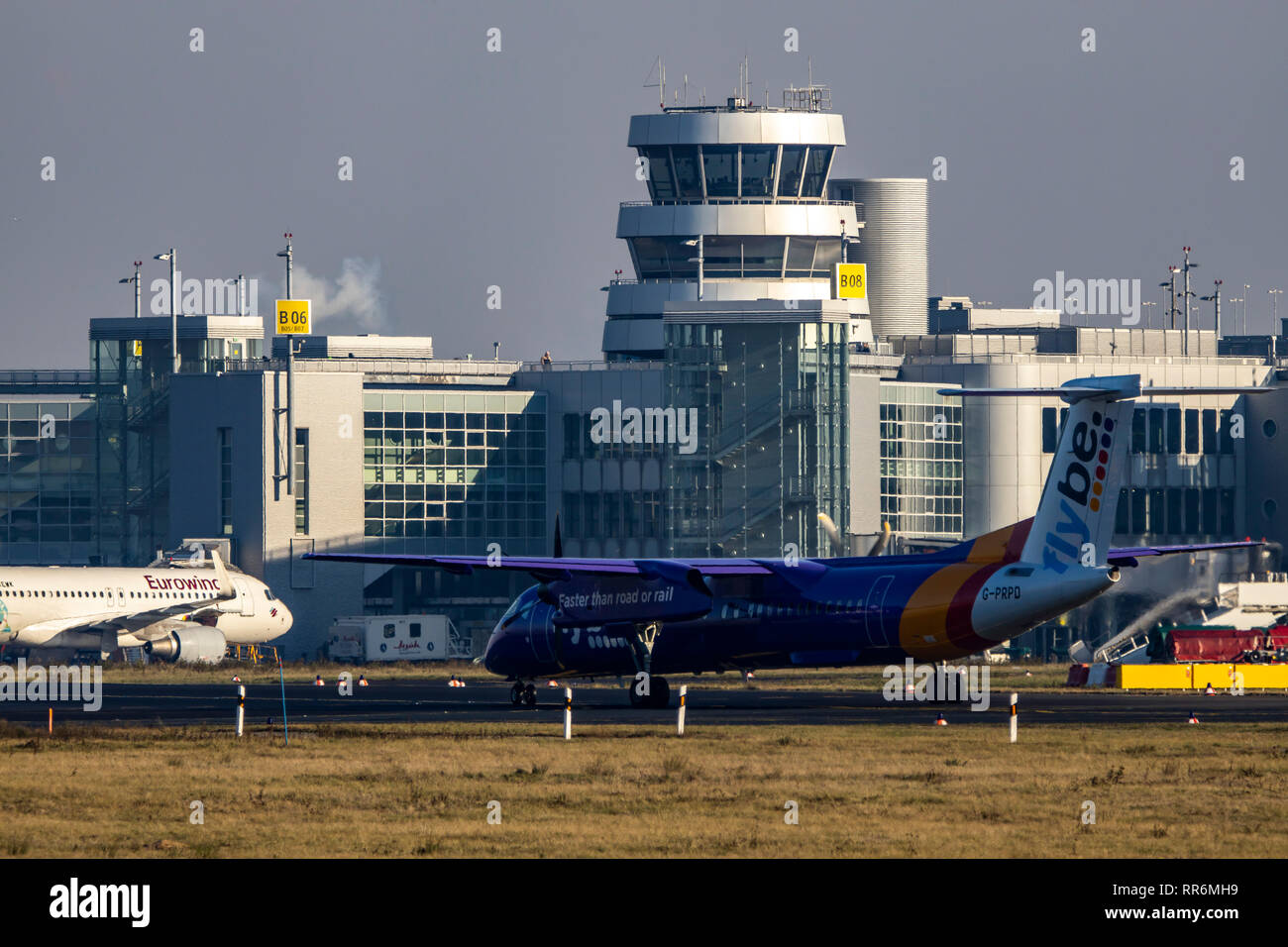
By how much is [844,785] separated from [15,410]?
107m

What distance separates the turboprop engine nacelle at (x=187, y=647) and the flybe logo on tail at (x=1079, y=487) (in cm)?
5646

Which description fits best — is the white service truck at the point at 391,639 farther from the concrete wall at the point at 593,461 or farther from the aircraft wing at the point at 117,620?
the concrete wall at the point at 593,461

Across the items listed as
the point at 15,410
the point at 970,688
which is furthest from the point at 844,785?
the point at 15,410

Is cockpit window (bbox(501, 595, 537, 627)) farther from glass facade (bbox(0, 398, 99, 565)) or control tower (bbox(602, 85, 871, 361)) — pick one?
glass facade (bbox(0, 398, 99, 565))

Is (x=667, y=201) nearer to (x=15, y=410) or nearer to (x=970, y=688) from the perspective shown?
(x=15, y=410)

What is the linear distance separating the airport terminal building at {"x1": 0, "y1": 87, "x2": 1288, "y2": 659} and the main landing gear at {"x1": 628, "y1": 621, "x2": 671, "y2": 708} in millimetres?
52921

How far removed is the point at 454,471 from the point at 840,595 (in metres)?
72.8

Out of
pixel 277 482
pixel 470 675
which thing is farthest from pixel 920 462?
pixel 470 675

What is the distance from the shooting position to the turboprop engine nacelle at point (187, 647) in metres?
92.6

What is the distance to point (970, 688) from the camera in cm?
6419

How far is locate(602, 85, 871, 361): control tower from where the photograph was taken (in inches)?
4798

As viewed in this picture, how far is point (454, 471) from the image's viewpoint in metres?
119

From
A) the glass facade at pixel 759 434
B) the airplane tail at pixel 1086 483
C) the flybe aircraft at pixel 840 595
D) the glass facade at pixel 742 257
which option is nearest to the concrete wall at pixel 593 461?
the glass facade at pixel 759 434

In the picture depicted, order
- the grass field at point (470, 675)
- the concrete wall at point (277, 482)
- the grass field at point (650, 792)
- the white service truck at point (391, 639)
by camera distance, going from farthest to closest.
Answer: the concrete wall at point (277, 482) < the white service truck at point (391, 639) < the grass field at point (470, 675) < the grass field at point (650, 792)
